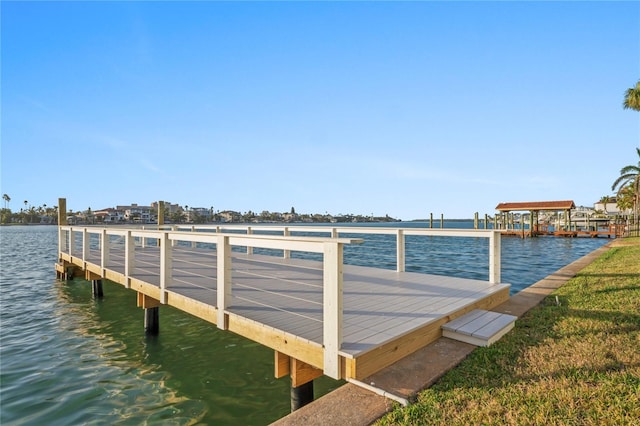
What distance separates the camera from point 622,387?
2.49 m

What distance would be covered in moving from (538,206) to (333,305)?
130 feet

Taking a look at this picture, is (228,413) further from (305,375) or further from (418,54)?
(418,54)

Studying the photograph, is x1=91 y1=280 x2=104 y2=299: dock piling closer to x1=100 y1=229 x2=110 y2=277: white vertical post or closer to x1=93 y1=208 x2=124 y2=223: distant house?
x1=100 y1=229 x2=110 y2=277: white vertical post

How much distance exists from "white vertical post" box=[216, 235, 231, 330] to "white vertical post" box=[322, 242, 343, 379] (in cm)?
164

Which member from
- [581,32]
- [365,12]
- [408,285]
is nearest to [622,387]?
[408,285]

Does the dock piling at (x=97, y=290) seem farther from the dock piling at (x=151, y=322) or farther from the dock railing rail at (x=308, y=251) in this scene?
the dock piling at (x=151, y=322)

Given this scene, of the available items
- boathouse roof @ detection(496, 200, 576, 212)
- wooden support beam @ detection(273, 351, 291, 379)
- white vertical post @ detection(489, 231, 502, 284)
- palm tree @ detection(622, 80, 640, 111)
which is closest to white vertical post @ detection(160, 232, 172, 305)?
wooden support beam @ detection(273, 351, 291, 379)

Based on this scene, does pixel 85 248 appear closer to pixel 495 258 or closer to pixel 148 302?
pixel 148 302

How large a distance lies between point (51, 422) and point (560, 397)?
505 cm

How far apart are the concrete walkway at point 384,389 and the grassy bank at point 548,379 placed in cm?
10

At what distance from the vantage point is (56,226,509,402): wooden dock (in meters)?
2.83

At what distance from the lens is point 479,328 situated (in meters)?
3.73

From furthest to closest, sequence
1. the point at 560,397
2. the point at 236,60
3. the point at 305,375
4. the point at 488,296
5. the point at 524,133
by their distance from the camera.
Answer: the point at 524,133 < the point at 236,60 < the point at 488,296 < the point at 305,375 < the point at 560,397

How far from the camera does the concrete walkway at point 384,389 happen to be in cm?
231
